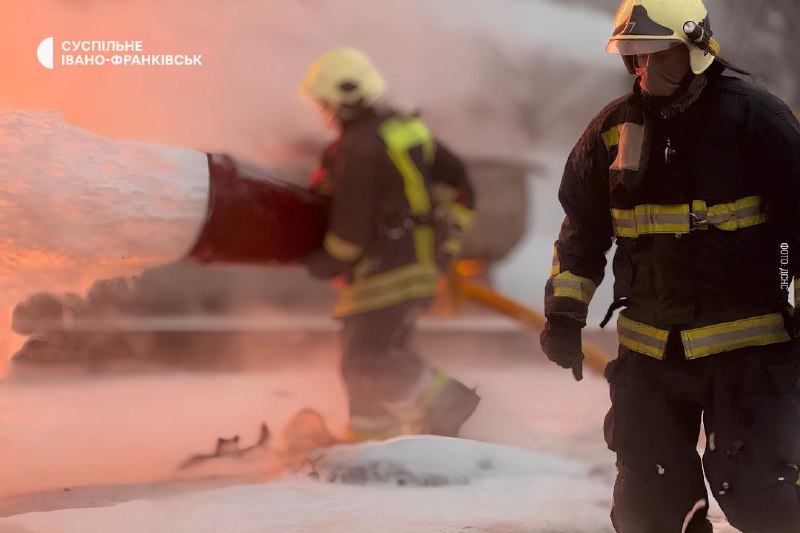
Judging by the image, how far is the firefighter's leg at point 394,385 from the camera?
8.09 ft

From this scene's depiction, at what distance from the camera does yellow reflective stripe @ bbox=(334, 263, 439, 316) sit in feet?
8.02

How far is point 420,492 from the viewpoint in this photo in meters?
2.41

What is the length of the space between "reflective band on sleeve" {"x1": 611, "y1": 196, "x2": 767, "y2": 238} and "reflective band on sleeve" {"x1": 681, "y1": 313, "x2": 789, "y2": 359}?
19cm

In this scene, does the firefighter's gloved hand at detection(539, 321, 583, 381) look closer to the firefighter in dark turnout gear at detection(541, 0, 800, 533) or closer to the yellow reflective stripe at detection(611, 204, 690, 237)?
the firefighter in dark turnout gear at detection(541, 0, 800, 533)

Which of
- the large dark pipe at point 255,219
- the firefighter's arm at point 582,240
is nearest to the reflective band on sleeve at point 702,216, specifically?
the firefighter's arm at point 582,240

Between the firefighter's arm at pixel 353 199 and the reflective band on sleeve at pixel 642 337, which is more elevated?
the firefighter's arm at pixel 353 199

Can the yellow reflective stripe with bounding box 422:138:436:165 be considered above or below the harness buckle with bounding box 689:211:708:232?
above

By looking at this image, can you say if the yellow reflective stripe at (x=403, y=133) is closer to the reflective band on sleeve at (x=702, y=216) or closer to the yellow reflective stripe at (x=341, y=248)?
the yellow reflective stripe at (x=341, y=248)

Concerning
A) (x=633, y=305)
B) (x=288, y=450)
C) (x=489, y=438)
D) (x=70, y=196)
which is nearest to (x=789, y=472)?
(x=633, y=305)

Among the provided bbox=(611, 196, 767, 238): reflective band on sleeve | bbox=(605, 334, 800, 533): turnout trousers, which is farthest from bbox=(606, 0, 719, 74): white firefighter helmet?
bbox=(605, 334, 800, 533): turnout trousers

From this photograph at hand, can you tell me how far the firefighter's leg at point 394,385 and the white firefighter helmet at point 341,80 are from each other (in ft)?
1.82

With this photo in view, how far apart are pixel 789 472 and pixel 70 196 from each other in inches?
66.2

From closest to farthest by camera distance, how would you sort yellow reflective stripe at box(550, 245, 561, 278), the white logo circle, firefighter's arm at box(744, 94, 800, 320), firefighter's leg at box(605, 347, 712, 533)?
firefighter's arm at box(744, 94, 800, 320) → firefighter's leg at box(605, 347, 712, 533) → yellow reflective stripe at box(550, 245, 561, 278) → the white logo circle

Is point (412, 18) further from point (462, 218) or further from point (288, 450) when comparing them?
point (288, 450)
